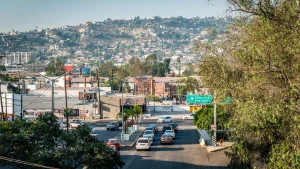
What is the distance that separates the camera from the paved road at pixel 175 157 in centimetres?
3548

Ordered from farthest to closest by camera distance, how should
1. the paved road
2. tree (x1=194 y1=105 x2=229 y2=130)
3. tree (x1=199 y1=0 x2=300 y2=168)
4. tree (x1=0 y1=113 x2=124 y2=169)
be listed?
1. tree (x1=194 y1=105 x2=229 y2=130)
2. the paved road
3. tree (x1=0 y1=113 x2=124 y2=169)
4. tree (x1=199 y1=0 x2=300 y2=168)

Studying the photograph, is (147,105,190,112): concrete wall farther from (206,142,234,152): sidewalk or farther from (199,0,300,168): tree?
(199,0,300,168): tree

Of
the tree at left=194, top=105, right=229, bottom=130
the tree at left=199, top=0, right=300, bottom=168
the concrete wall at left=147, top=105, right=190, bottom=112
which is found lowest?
the concrete wall at left=147, top=105, right=190, bottom=112

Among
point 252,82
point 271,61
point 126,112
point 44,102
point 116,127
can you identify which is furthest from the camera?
point 44,102

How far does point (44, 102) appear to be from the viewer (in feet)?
279

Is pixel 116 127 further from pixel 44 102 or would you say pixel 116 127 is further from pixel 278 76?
pixel 278 76

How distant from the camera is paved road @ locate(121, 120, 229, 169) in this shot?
35.5 meters

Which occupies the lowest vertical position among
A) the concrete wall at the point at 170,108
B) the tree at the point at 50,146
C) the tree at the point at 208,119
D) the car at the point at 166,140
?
the concrete wall at the point at 170,108

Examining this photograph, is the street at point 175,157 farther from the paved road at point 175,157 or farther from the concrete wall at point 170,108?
the concrete wall at point 170,108

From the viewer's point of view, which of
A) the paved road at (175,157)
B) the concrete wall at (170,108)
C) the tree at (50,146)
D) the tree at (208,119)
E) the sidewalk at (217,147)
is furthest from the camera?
the concrete wall at (170,108)

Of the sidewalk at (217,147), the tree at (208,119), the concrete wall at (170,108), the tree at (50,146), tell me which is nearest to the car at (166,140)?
the tree at (208,119)

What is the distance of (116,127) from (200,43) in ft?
137

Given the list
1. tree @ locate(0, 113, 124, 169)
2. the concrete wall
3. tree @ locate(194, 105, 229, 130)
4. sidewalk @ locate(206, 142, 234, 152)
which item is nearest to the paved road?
sidewalk @ locate(206, 142, 234, 152)

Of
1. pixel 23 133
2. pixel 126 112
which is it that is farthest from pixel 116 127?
pixel 23 133
